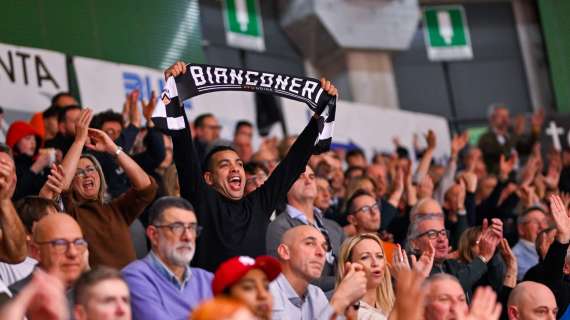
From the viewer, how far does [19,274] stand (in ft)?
15.4

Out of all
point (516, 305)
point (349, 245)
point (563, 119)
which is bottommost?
point (516, 305)

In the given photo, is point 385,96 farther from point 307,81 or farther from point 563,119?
point 307,81

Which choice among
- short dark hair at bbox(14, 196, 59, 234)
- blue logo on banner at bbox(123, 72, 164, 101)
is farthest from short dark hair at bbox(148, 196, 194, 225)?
blue logo on banner at bbox(123, 72, 164, 101)

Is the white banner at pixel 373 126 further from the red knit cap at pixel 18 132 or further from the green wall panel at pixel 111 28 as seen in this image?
the red knit cap at pixel 18 132

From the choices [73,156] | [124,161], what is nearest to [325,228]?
[124,161]

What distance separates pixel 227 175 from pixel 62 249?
1.57m

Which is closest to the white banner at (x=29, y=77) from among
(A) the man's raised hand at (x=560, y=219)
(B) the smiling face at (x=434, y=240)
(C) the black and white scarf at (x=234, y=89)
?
(C) the black and white scarf at (x=234, y=89)

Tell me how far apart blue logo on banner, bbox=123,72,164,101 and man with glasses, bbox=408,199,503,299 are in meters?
3.11

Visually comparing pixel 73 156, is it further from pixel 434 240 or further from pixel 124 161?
pixel 434 240

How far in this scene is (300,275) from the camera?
504 cm

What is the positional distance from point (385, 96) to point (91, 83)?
18.1 feet

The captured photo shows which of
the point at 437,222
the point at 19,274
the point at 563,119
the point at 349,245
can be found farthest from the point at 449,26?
the point at 19,274

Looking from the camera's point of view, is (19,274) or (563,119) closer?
(19,274)

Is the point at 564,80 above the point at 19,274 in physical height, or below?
above
